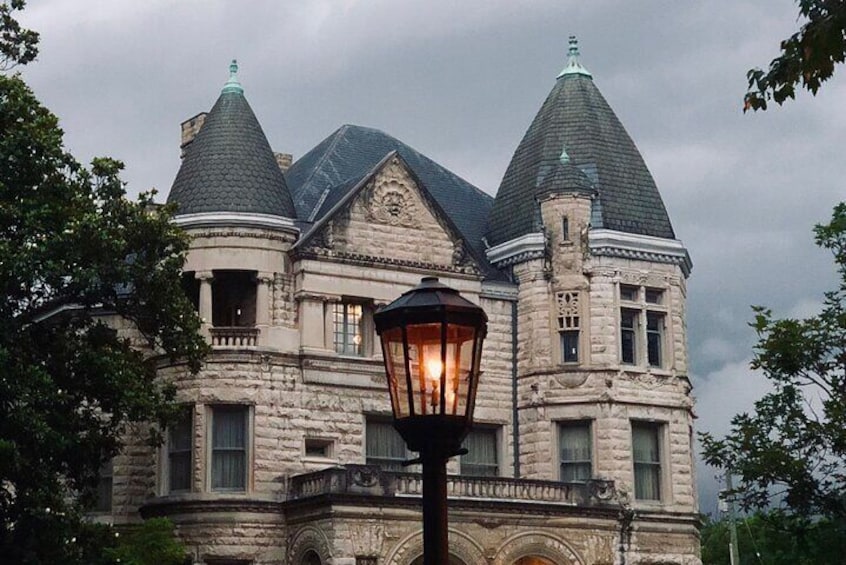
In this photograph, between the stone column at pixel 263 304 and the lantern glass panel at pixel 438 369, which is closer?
the lantern glass panel at pixel 438 369

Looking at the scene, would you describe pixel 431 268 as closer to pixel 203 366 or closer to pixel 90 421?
pixel 203 366

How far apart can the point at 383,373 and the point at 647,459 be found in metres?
8.07

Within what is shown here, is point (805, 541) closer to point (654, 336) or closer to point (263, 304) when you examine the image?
point (654, 336)

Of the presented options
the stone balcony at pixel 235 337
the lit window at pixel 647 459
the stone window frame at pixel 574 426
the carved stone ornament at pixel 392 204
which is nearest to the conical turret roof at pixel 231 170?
the carved stone ornament at pixel 392 204

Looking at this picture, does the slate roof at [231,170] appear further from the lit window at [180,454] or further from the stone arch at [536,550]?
the stone arch at [536,550]

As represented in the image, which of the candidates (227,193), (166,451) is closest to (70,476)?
(166,451)

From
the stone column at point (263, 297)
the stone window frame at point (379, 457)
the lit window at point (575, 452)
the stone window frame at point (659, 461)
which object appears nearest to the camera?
the stone column at point (263, 297)

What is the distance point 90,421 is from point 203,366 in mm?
7234

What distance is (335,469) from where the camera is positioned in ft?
125

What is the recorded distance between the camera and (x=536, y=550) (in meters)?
40.4

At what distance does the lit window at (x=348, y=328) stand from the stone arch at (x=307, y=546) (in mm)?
5220

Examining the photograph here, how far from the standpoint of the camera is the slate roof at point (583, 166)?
4478 centimetres

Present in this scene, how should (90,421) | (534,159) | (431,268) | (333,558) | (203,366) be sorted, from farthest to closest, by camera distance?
(534,159), (431,268), (203,366), (333,558), (90,421)

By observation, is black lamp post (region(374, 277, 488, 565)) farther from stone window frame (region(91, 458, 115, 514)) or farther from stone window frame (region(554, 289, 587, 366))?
stone window frame (region(554, 289, 587, 366))
